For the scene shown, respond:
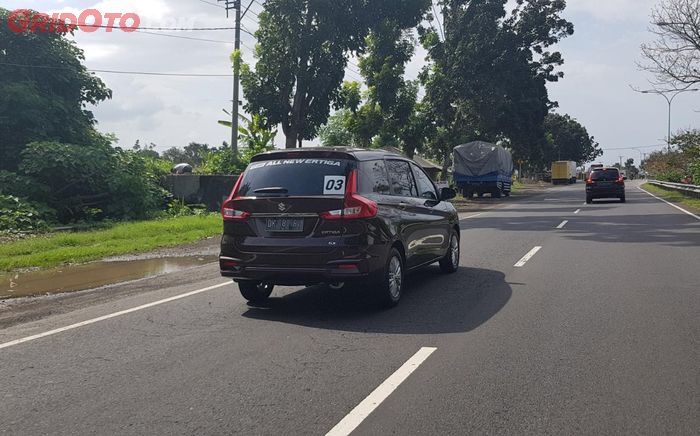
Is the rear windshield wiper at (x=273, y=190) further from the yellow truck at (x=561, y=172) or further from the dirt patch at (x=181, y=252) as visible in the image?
the yellow truck at (x=561, y=172)

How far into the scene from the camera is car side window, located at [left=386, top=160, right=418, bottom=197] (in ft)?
28.6

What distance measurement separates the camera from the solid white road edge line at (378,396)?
4391 millimetres

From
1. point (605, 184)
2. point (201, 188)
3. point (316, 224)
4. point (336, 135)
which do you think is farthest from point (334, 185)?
point (336, 135)

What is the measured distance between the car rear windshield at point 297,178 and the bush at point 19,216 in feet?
33.9

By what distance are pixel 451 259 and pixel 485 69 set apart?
3540cm

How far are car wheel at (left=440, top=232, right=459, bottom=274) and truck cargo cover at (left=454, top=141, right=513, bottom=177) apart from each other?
29.6 metres

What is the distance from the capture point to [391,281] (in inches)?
316

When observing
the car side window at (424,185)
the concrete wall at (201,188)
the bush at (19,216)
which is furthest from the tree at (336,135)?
the car side window at (424,185)

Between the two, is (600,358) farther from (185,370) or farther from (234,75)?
(234,75)

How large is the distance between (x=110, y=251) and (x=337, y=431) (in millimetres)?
10856

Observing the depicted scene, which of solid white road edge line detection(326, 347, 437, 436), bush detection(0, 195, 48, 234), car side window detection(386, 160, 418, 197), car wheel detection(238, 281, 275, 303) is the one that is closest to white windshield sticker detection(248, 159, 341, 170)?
car side window detection(386, 160, 418, 197)

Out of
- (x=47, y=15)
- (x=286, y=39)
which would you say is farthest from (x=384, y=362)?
(x=286, y=39)

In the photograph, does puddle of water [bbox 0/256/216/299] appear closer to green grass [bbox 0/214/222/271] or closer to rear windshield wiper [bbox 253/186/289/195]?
green grass [bbox 0/214/222/271]

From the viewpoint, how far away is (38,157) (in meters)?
18.8
